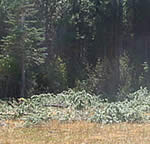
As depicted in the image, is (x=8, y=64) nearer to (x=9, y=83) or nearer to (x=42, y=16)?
(x=9, y=83)

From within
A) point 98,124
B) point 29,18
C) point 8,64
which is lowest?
point 98,124

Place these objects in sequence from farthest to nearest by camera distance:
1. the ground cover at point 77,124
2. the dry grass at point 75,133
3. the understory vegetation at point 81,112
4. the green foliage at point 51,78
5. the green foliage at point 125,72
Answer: the green foliage at point 51,78
the green foliage at point 125,72
the understory vegetation at point 81,112
the ground cover at point 77,124
the dry grass at point 75,133

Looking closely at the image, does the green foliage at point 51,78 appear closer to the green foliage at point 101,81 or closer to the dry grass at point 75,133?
the green foliage at point 101,81

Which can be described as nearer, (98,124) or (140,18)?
(98,124)

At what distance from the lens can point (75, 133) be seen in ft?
30.6

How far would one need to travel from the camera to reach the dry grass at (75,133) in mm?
8199

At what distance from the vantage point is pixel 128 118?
11.7m

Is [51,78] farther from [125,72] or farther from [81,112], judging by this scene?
[81,112]

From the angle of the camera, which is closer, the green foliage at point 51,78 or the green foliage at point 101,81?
the green foliage at point 101,81

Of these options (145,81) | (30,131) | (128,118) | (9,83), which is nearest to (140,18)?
(145,81)

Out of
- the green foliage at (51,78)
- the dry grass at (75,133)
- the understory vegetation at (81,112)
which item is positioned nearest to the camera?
the dry grass at (75,133)

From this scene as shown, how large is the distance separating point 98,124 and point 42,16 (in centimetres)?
2029

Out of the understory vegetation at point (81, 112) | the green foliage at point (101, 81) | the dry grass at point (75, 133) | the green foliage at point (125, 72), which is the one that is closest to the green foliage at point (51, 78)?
the green foliage at point (101, 81)

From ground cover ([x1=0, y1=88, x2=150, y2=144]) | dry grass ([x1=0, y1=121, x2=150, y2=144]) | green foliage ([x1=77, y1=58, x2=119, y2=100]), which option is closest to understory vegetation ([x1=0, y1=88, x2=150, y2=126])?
ground cover ([x1=0, y1=88, x2=150, y2=144])
